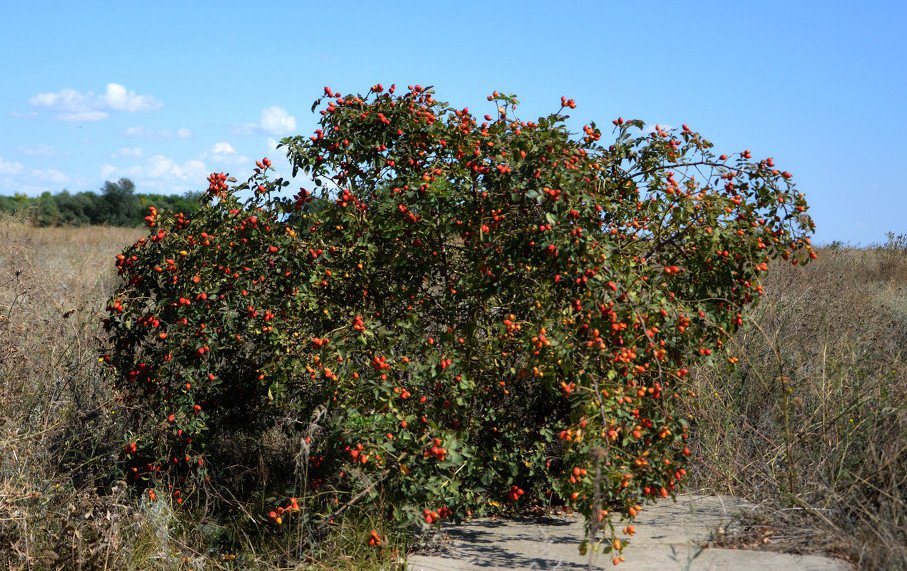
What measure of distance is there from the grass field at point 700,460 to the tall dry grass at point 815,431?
0.01 m

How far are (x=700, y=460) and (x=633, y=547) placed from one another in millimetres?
1312

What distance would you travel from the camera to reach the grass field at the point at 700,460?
13.6ft

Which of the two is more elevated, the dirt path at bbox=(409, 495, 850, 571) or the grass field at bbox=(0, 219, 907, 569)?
the grass field at bbox=(0, 219, 907, 569)

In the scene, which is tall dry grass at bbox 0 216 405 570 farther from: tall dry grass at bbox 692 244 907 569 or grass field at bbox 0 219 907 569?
tall dry grass at bbox 692 244 907 569

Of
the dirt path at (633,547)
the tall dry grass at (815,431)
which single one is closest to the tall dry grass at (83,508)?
the dirt path at (633,547)

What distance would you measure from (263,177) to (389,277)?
957mm

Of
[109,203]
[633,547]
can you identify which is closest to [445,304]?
[633,547]

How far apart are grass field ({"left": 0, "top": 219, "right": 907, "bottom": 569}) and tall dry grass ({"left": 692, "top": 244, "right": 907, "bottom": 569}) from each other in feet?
0.05

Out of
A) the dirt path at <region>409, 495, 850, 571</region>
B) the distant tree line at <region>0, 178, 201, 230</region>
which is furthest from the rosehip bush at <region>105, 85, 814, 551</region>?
the distant tree line at <region>0, 178, 201, 230</region>

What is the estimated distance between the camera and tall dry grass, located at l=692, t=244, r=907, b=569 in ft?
13.1

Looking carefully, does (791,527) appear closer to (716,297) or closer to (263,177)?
(716,297)

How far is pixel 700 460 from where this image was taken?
17.3ft

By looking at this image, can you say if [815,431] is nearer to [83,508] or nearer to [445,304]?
[445,304]

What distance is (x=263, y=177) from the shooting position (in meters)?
4.91
